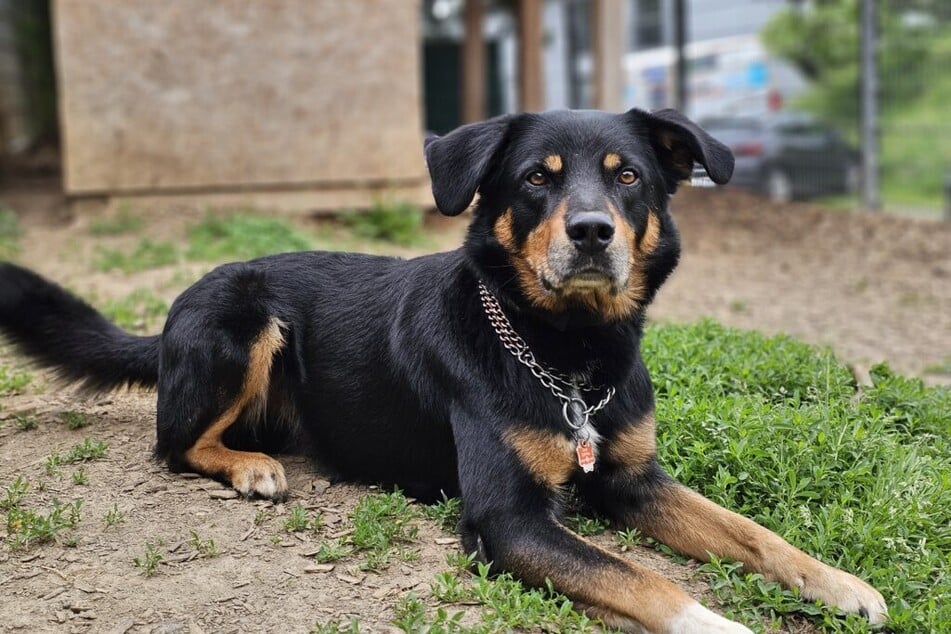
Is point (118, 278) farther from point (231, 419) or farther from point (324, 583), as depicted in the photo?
point (324, 583)

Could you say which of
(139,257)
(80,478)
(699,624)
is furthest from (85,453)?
(139,257)

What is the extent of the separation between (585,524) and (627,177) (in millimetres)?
1366

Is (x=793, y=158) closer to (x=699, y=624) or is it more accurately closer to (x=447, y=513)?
(x=447, y=513)

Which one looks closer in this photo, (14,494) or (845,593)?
(845,593)

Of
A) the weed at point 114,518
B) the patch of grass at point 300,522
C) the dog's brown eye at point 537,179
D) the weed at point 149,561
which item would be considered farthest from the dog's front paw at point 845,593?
the weed at point 114,518

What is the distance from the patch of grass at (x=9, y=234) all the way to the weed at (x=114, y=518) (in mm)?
5528

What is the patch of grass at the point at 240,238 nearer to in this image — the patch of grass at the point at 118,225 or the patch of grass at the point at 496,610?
the patch of grass at the point at 118,225

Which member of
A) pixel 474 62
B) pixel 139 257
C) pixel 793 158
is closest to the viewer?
pixel 139 257

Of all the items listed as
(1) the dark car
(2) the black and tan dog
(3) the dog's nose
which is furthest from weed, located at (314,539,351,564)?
(1) the dark car

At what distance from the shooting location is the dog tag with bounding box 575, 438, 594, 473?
3.71m

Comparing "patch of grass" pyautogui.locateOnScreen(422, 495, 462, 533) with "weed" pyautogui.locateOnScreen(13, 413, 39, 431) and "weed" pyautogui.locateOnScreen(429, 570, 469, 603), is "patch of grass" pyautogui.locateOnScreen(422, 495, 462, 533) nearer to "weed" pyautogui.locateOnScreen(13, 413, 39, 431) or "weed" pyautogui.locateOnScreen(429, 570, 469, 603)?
"weed" pyautogui.locateOnScreen(429, 570, 469, 603)

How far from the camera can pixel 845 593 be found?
3.43 meters

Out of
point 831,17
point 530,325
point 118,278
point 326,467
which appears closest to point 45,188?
point 118,278

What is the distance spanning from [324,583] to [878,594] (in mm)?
1903
